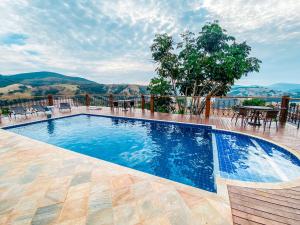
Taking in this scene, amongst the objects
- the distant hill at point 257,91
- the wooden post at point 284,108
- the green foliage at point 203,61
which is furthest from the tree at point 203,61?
the wooden post at point 284,108

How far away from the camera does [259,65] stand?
8477mm

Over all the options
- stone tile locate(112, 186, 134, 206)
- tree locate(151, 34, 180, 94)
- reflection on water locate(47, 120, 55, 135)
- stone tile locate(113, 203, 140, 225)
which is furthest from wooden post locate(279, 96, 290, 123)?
reflection on water locate(47, 120, 55, 135)

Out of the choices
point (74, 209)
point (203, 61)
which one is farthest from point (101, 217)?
point (203, 61)

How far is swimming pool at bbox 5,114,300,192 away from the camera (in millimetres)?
3025

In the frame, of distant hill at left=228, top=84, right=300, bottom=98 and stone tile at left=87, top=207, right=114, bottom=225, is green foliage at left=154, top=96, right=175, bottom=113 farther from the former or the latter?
stone tile at left=87, top=207, right=114, bottom=225

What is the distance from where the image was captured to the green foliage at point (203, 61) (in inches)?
318

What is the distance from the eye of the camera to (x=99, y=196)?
2.07m

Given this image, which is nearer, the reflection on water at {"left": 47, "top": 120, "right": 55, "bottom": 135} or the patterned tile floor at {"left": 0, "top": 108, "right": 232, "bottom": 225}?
the patterned tile floor at {"left": 0, "top": 108, "right": 232, "bottom": 225}

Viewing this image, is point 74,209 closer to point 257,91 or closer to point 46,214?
point 46,214

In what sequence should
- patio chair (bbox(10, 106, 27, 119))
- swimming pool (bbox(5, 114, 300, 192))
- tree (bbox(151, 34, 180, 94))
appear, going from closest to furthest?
swimming pool (bbox(5, 114, 300, 192)) → patio chair (bbox(10, 106, 27, 119)) → tree (bbox(151, 34, 180, 94))

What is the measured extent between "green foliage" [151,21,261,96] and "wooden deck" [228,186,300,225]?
6994mm

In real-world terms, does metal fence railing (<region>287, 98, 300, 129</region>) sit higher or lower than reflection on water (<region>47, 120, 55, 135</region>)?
higher

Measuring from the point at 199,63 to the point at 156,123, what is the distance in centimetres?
427

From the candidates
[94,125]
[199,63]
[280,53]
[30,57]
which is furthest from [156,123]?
[30,57]
